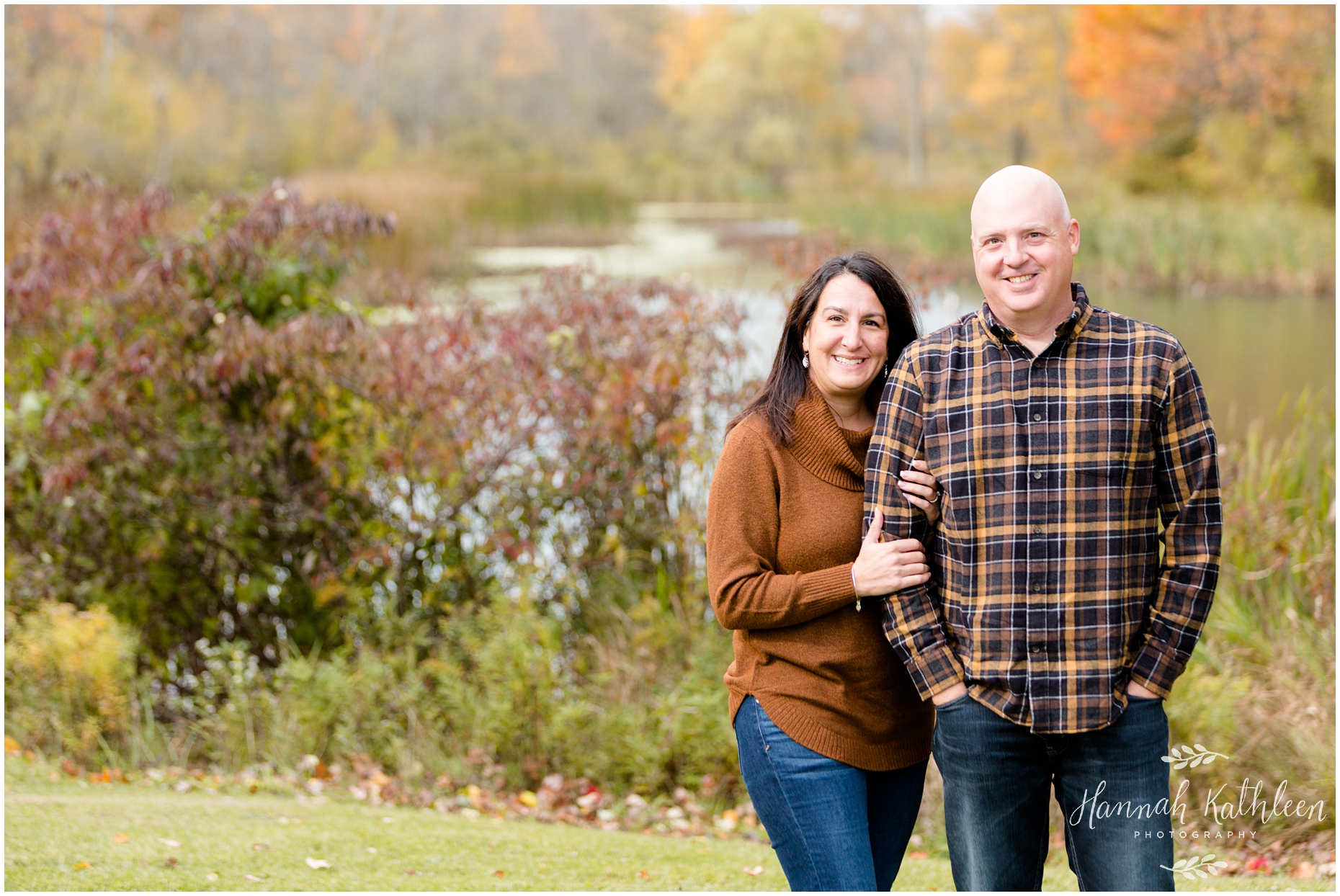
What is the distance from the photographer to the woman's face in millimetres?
2240

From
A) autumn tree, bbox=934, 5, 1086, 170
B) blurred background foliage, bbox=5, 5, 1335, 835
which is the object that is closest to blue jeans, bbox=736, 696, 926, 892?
blurred background foliage, bbox=5, 5, 1335, 835

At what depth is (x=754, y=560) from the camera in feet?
7.15

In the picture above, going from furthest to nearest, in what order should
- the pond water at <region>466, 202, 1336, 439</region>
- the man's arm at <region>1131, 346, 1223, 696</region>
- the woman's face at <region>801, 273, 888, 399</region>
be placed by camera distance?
1. the pond water at <region>466, 202, 1336, 439</region>
2. the woman's face at <region>801, 273, 888, 399</region>
3. the man's arm at <region>1131, 346, 1223, 696</region>

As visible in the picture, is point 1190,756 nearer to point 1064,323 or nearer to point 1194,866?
point 1194,866

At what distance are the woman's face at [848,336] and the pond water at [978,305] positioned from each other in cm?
354

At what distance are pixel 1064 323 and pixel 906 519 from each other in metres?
0.47

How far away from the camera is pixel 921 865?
4.01 metres

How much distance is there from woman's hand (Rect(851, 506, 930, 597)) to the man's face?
18.8 inches

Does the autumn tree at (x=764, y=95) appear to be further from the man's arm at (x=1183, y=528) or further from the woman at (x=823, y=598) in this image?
the man's arm at (x=1183, y=528)

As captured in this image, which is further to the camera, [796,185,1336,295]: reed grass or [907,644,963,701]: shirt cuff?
[796,185,1336,295]: reed grass

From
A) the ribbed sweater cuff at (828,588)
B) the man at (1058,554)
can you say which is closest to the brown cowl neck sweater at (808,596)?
the ribbed sweater cuff at (828,588)

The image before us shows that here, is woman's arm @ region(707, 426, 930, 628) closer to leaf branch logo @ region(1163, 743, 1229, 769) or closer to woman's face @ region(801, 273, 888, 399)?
woman's face @ region(801, 273, 888, 399)

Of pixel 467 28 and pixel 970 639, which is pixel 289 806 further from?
pixel 467 28

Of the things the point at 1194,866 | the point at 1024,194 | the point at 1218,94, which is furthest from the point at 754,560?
the point at 1218,94
